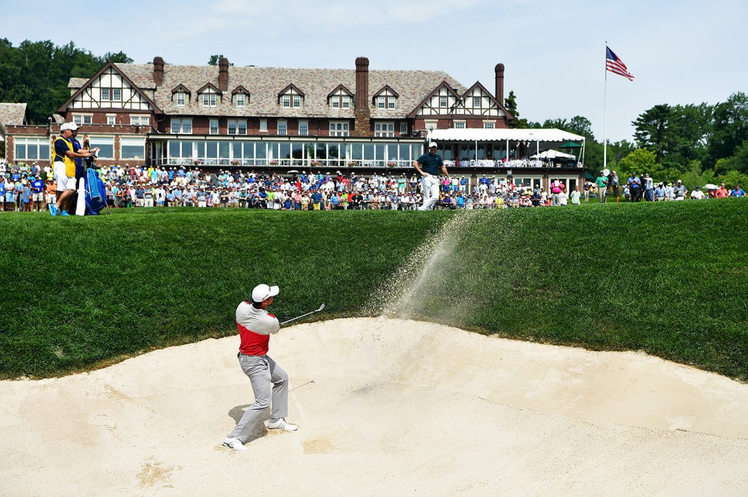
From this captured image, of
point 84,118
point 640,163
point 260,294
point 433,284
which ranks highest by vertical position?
point 84,118

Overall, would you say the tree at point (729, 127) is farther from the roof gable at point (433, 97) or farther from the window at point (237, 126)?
the window at point (237, 126)

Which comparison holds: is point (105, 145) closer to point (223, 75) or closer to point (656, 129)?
point (223, 75)

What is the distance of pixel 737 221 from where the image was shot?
2064 centimetres

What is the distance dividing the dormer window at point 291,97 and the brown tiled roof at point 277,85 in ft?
1.59

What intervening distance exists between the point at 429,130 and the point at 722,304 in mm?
59277

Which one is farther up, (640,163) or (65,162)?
(640,163)

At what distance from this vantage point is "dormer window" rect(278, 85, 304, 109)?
76.4 m

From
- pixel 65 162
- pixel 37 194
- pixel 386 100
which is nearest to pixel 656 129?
pixel 386 100

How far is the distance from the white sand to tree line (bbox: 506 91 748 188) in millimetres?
79879

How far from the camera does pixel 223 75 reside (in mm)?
77062

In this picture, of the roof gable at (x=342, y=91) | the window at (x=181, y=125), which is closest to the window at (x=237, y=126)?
the window at (x=181, y=125)

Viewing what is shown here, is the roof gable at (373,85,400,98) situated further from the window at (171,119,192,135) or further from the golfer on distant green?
the golfer on distant green

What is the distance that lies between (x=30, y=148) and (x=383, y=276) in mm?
→ 61276

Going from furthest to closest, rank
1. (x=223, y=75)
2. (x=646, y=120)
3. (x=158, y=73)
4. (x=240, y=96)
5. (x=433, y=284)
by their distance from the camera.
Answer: (x=646, y=120), (x=223, y=75), (x=158, y=73), (x=240, y=96), (x=433, y=284)
